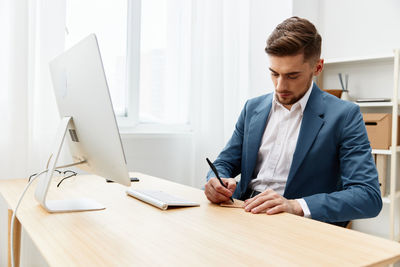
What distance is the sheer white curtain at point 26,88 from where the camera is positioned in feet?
6.07

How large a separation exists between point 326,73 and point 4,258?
2.56m

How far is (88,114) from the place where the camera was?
107 cm

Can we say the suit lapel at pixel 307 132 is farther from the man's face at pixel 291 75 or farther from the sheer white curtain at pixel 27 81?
the sheer white curtain at pixel 27 81

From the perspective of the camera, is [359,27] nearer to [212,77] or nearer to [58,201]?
[212,77]

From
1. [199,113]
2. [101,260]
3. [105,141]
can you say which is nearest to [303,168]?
[105,141]

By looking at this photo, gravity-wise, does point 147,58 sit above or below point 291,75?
above

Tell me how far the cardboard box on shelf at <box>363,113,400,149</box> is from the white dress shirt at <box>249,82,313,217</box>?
1125 millimetres

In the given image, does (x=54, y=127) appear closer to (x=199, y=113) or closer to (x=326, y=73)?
(x=199, y=113)

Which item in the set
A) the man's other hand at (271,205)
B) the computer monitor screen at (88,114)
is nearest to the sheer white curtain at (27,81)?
the computer monitor screen at (88,114)

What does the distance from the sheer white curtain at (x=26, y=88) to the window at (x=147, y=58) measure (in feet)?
1.36

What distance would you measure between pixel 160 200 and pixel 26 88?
111 centimetres

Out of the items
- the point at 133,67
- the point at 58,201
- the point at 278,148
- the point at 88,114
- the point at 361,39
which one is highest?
the point at 361,39

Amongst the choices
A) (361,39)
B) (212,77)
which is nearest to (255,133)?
(212,77)

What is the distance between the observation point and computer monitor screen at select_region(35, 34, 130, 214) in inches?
38.2
